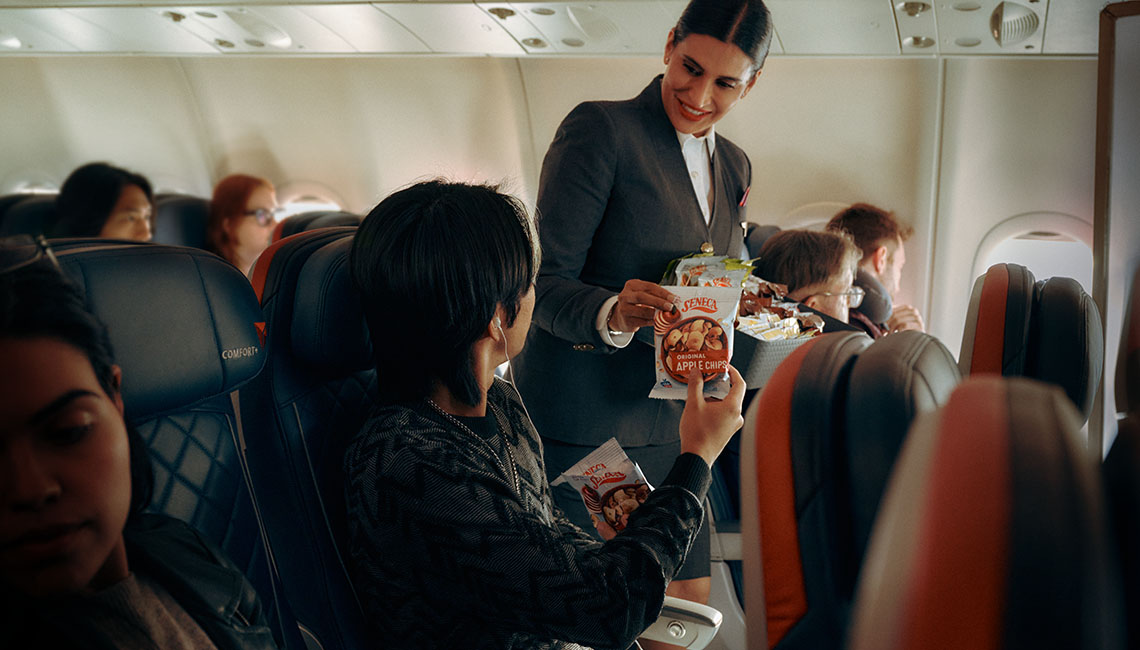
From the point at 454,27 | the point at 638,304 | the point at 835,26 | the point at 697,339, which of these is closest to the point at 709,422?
the point at 697,339

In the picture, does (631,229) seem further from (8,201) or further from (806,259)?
(8,201)

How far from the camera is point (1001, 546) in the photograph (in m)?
0.39

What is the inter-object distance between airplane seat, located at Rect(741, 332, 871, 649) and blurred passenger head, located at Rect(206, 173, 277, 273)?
4.25 m

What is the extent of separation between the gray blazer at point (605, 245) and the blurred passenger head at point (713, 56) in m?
0.08

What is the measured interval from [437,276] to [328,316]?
302mm

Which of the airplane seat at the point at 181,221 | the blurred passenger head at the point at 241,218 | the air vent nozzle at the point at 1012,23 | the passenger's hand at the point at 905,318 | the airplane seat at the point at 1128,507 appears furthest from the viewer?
the airplane seat at the point at 181,221

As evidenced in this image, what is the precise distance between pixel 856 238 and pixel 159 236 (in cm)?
489

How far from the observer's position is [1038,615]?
38cm

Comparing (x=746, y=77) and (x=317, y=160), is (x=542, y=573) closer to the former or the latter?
(x=746, y=77)

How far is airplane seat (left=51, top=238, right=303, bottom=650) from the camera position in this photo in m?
1.05

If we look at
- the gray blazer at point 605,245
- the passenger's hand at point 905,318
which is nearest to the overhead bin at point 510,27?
the passenger's hand at point 905,318

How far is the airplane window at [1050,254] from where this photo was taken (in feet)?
12.2

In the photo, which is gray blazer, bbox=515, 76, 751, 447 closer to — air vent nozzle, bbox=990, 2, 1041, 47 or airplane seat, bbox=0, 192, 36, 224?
air vent nozzle, bbox=990, 2, 1041, 47

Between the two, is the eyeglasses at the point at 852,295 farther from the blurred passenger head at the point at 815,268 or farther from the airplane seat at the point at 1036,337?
the airplane seat at the point at 1036,337
